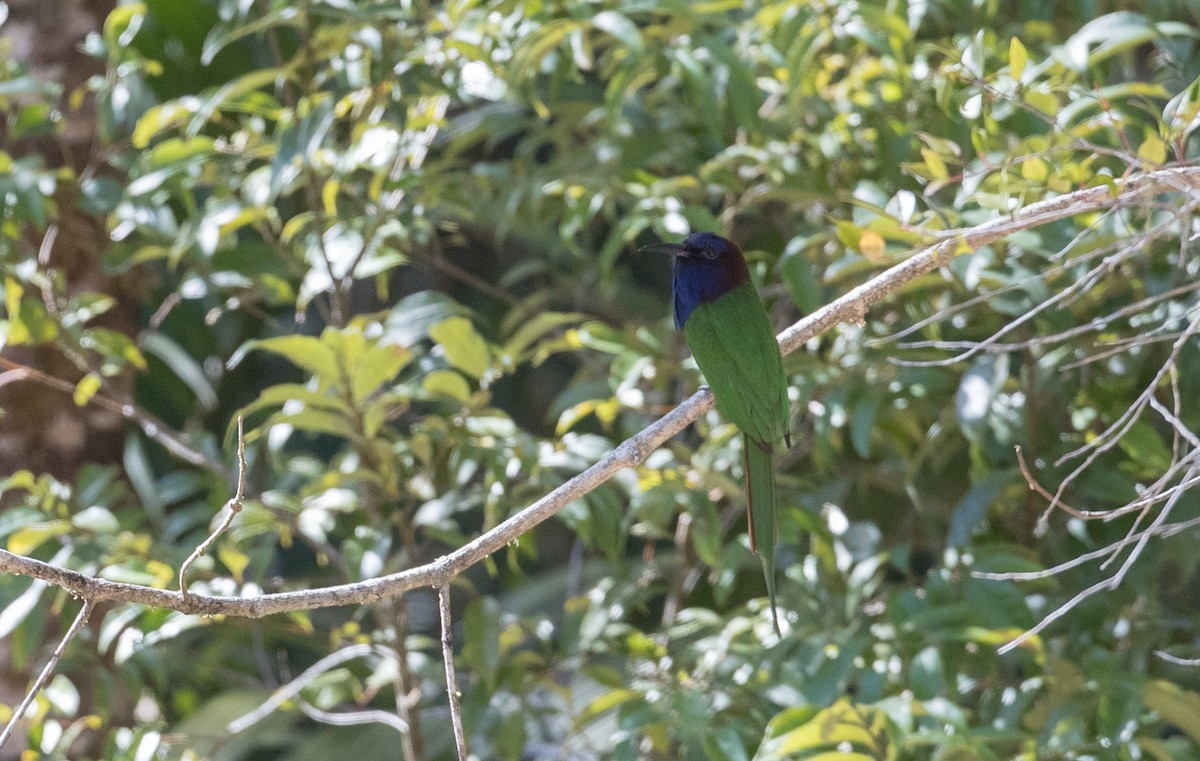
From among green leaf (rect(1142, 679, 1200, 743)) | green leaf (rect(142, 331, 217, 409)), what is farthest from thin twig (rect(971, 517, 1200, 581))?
green leaf (rect(142, 331, 217, 409))

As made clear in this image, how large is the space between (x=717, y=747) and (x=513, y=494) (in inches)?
29.6

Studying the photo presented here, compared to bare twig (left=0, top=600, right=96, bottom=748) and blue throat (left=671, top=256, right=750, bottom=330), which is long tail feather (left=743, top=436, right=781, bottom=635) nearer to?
blue throat (left=671, top=256, right=750, bottom=330)

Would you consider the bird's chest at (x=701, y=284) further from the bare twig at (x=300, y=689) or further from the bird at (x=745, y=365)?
the bare twig at (x=300, y=689)

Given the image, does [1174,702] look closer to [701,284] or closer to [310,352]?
[701,284]

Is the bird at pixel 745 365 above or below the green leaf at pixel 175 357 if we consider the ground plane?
above

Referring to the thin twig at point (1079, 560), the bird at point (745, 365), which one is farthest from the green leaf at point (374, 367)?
the thin twig at point (1079, 560)

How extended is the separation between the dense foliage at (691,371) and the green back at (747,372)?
9.2 inches

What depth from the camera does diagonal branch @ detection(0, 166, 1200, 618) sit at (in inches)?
65.6

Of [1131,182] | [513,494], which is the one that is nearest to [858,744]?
[513,494]

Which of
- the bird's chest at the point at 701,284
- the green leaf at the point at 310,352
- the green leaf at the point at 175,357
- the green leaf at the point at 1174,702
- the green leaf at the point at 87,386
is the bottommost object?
the green leaf at the point at 1174,702

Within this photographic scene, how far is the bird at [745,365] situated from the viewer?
250 cm

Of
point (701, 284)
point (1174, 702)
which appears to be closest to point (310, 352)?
point (701, 284)

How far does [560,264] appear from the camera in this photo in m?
4.11

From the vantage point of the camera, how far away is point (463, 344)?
2748 millimetres
